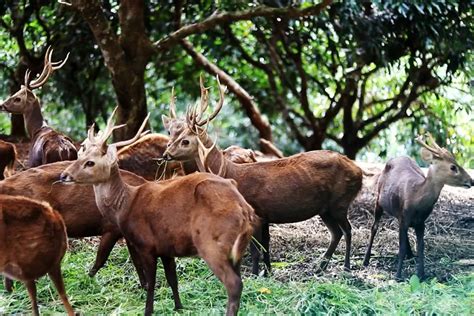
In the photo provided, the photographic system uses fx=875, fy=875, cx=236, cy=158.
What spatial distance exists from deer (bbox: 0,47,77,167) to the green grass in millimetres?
1480

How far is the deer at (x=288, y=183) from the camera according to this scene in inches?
302

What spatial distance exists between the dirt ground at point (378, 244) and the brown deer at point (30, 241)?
2.16 m

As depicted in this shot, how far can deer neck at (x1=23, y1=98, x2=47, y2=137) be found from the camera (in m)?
9.48

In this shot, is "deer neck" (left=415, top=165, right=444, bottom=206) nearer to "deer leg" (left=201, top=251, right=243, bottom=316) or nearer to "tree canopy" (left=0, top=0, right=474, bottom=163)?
"deer leg" (left=201, top=251, right=243, bottom=316)

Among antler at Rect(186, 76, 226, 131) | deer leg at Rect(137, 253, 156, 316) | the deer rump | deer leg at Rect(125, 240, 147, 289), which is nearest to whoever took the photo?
deer leg at Rect(137, 253, 156, 316)

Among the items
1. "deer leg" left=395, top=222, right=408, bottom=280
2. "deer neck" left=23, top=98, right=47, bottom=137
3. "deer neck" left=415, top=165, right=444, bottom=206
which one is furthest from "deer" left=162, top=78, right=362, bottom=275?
"deer neck" left=23, top=98, right=47, bottom=137

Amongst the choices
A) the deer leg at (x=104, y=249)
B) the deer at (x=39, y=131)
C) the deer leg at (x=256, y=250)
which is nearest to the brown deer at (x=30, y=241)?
the deer leg at (x=104, y=249)

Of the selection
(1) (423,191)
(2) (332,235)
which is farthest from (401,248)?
(2) (332,235)

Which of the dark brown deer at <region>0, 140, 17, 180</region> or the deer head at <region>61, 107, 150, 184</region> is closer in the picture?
the deer head at <region>61, 107, 150, 184</region>

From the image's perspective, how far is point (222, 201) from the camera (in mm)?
5914

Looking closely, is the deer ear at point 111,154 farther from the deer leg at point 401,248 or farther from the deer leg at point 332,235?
the deer leg at point 401,248

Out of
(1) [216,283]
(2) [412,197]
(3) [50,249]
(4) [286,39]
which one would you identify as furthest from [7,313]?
(4) [286,39]

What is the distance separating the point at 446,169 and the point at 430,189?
0.73ft

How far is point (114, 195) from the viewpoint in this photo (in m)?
6.52
